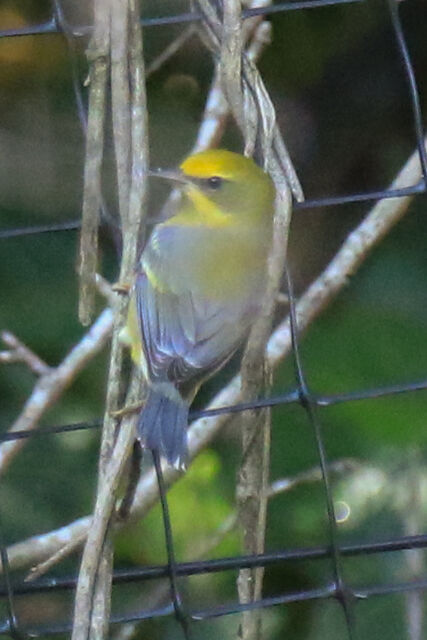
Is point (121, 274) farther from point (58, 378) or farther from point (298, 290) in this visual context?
point (298, 290)

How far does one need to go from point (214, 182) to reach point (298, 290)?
68cm

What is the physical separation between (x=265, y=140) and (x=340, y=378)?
2.35 feet

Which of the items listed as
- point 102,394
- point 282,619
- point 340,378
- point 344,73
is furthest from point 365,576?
point 344,73

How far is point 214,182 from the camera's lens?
5.77 ft

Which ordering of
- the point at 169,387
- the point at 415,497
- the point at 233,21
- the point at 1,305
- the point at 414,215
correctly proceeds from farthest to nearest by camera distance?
the point at 414,215, the point at 1,305, the point at 415,497, the point at 169,387, the point at 233,21

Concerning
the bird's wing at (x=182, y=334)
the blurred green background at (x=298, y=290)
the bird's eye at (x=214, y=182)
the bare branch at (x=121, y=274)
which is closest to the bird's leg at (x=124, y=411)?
the bare branch at (x=121, y=274)

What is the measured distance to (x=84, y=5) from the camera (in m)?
2.05

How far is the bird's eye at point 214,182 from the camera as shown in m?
1.74

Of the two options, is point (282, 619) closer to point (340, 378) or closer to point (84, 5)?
point (340, 378)

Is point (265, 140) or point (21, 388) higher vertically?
point (265, 140)

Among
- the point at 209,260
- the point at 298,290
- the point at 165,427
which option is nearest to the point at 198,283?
the point at 209,260

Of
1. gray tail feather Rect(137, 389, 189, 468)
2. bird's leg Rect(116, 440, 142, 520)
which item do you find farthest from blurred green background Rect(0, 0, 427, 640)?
bird's leg Rect(116, 440, 142, 520)

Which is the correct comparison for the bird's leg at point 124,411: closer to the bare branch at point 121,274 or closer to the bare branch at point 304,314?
the bare branch at point 121,274

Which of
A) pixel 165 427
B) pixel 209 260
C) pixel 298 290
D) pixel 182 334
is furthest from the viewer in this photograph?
pixel 298 290
